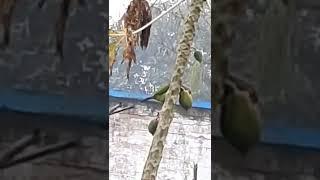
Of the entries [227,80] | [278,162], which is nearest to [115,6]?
[227,80]

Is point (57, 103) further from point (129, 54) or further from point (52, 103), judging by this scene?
point (129, 54)

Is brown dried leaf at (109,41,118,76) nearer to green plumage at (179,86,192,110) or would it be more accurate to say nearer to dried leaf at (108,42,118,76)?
dried leaf at (108,42,118,76)

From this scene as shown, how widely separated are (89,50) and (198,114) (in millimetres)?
Answer: 220

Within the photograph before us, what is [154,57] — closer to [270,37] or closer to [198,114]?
[198,114]

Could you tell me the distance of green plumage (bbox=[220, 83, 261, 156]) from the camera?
0.96 m

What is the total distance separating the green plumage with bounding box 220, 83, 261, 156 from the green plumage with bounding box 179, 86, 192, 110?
6 centimetres

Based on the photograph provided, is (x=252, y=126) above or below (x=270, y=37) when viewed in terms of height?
below

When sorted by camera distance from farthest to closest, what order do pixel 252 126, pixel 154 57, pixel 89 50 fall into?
pixel 154 57 < pixel 89 50 < pixel 252 126

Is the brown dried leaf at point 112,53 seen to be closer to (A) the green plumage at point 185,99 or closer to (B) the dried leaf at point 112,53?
(B) the dried leaf at point 112,53

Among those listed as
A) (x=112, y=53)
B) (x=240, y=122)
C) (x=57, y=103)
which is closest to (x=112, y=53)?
(x=112, y=53)

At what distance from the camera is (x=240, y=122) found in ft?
3.21

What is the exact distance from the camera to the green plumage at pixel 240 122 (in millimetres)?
960

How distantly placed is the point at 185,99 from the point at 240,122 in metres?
0.09

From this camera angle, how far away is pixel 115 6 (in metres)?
1.17
